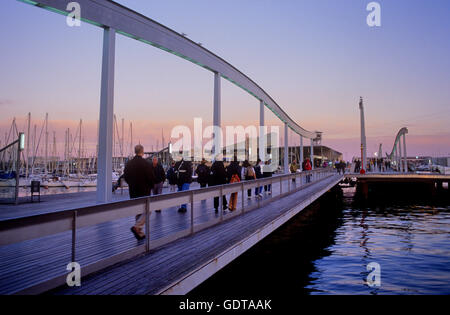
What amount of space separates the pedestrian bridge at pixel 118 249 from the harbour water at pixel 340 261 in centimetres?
87

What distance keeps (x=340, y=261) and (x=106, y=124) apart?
270 inches

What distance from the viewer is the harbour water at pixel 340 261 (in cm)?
722

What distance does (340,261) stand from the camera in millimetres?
9492

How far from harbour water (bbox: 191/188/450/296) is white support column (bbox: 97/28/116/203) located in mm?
3636

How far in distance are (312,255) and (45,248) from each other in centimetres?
690

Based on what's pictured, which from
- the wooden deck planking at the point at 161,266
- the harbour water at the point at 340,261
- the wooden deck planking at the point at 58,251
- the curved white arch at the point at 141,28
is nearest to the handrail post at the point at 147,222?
the wooden deck planking at the point at 161,266

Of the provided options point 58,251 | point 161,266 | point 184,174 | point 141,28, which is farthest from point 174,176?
point 161,266

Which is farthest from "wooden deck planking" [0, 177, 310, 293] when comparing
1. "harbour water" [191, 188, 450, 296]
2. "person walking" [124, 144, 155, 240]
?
"harbour water" [191, 188, 450, 296]

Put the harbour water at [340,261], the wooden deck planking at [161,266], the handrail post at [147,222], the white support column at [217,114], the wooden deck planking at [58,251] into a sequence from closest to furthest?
the wooden deck planking at [161,266] → the wooden deck planking at [58,251] → the handrail post at [147,222] → the harbour water at [340,261] → the white support column at [217,114]

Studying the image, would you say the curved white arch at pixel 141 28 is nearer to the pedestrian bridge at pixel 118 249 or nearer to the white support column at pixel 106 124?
the white support column at pixel 106 124

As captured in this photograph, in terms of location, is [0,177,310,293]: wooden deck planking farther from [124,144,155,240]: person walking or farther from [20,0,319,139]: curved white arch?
[20,0,319,139]: curved white arch

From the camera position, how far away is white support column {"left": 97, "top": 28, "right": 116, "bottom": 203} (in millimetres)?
9156

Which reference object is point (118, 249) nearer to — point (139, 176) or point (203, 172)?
point (139, 176)

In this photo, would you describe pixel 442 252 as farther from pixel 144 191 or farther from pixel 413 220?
pixel 144 191
